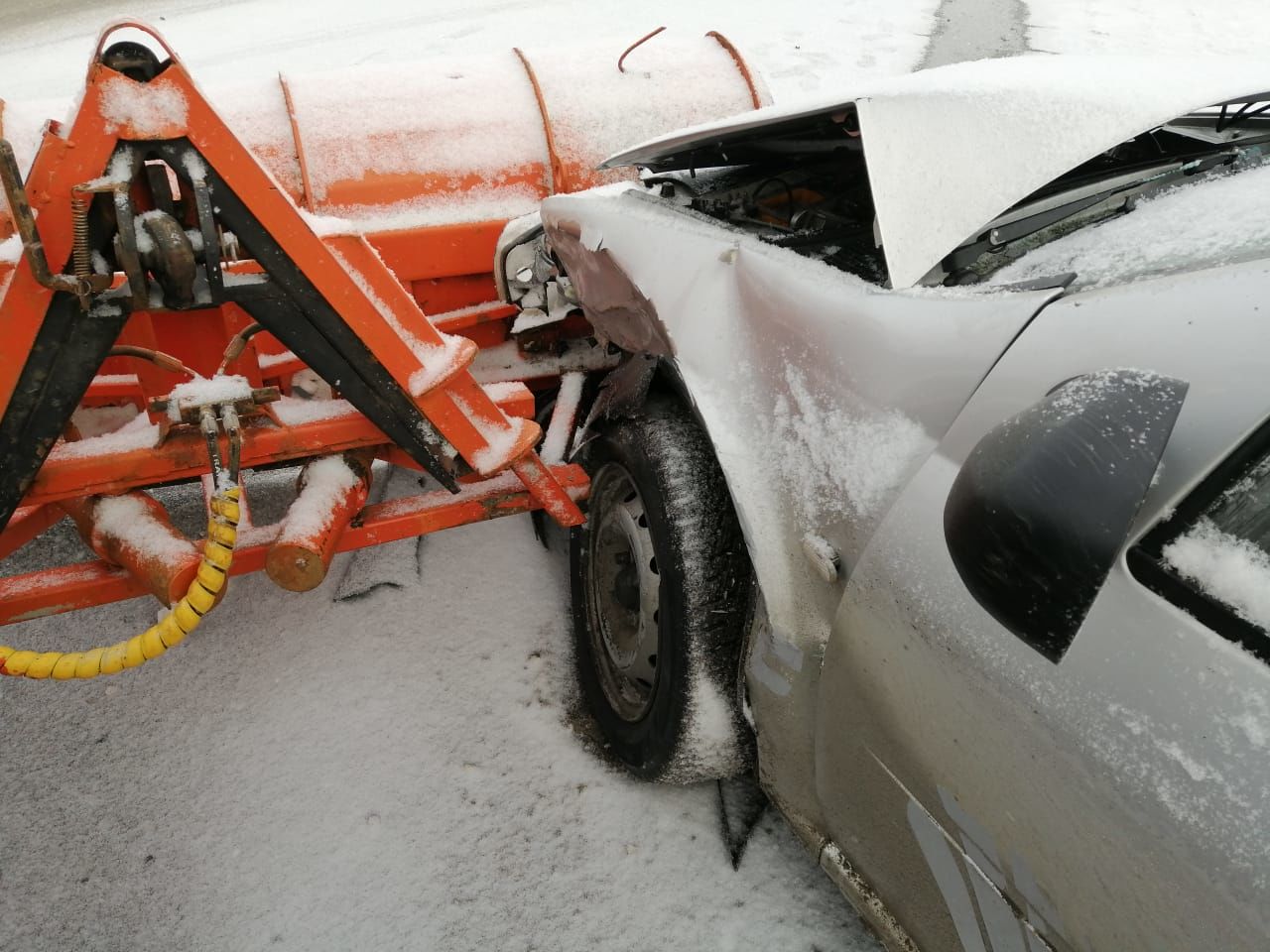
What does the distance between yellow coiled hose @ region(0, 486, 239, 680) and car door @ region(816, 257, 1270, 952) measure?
3.96 feet

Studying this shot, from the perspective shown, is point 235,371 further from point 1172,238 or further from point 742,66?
point 1172,238

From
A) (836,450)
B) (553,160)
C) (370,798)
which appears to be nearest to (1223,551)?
(836,450)

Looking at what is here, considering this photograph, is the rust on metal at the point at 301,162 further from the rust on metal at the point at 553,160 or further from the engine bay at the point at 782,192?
the engine bay at the point at 782,192

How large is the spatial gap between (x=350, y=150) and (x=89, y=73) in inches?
57.2

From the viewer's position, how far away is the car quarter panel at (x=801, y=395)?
131cm

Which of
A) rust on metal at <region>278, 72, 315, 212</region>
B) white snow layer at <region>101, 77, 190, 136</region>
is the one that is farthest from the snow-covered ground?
white snow layer at <region>101, 77, 190, 136</region>

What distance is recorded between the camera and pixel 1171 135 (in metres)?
2.26

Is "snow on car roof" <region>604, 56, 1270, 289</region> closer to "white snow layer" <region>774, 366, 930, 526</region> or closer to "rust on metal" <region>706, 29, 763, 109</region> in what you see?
"white snow layer" <region>774, 366, 930, 526</region>

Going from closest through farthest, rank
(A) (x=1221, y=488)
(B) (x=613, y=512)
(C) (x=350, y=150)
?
(A) (x=1221, y=488)
(B) (x=613, y=512)
(C) (x=350, y=150)

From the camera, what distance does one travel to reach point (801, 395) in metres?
1.53

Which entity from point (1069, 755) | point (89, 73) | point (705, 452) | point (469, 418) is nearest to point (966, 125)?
point (705, 452)

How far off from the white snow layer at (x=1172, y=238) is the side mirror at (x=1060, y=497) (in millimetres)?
373

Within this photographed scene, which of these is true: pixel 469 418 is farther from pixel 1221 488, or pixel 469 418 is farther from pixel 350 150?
pixel 1221 488

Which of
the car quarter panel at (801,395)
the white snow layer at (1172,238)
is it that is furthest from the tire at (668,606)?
the white snow layer at (1172,238)
